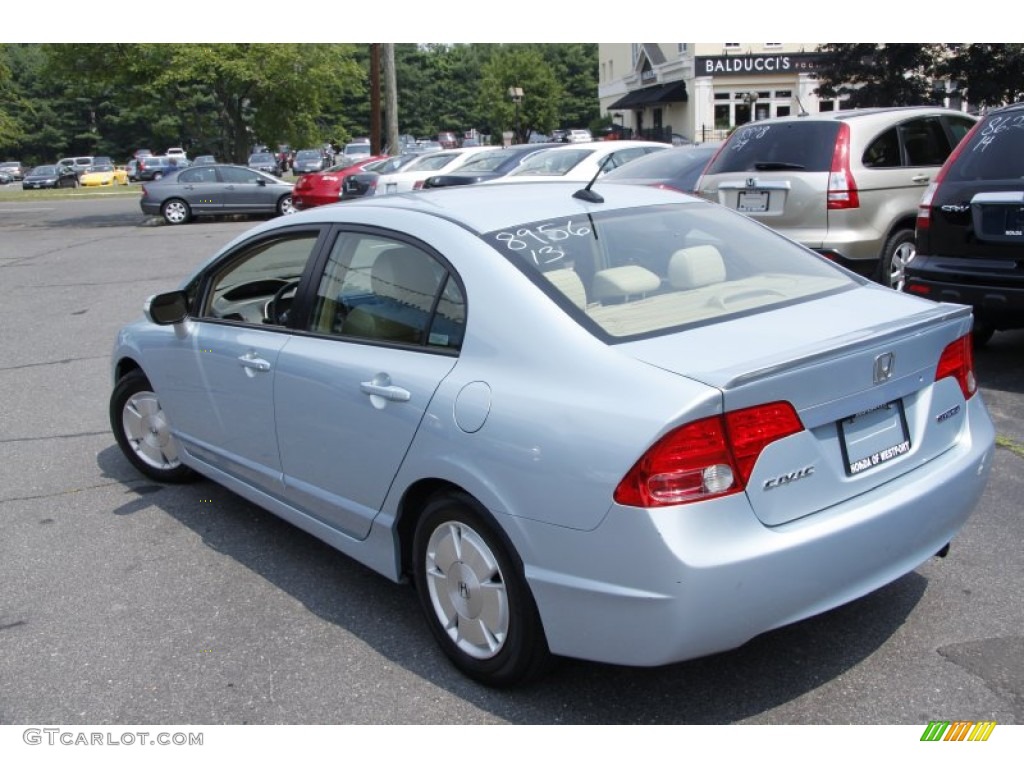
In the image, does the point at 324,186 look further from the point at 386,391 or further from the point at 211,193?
the point at 386,391

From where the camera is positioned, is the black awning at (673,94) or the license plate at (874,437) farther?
the black awning at (673,94)

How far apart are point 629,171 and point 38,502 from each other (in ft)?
24.5

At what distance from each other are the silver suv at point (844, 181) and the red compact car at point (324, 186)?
1386cm

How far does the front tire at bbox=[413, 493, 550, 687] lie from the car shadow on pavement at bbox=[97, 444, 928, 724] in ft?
0.38

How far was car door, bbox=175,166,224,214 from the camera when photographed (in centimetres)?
2406

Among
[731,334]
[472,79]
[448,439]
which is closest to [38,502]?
[448,439]

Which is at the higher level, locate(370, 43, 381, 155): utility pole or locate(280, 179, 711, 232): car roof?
locate(370, 43, 381, 155): utility pole

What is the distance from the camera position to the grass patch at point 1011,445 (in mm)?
5266

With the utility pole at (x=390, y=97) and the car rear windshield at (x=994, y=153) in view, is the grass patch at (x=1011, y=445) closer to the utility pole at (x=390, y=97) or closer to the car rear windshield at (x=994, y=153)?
the car rear windshield at (x=994, y=153)

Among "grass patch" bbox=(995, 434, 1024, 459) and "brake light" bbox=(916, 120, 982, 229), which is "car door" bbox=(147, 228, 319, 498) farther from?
"brake light" bbox=(916, 120, 982, 229)

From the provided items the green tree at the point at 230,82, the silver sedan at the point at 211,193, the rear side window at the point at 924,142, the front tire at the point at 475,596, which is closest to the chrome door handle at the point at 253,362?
the front tire at the point at 475,596

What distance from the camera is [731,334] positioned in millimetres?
3088

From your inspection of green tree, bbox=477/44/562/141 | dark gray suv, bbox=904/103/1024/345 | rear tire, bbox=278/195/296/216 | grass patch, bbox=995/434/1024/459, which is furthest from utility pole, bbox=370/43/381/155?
green tree, bbox=477/44/562/141

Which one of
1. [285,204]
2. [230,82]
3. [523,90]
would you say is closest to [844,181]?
[285,204]
